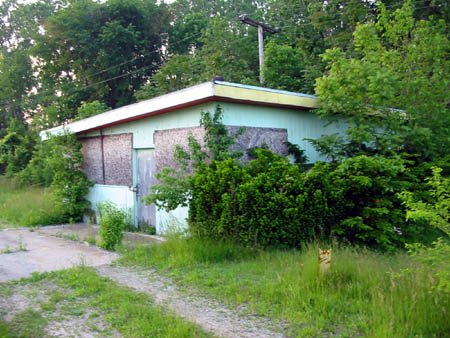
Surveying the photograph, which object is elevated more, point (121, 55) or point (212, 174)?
point (121, 55)

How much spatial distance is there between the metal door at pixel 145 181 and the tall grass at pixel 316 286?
2.74 m

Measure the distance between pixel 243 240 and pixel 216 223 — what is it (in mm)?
551

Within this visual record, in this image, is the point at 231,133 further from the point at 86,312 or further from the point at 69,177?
the point at 69,177

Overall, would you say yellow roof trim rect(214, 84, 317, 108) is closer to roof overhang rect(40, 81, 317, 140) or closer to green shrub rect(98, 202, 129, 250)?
roof overhang rect(40, 81, 317, 140)

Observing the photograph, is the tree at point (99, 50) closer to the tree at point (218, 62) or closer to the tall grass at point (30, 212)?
the tree at point (218, 62)

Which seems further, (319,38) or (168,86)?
(168,86)

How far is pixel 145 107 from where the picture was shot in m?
8.80

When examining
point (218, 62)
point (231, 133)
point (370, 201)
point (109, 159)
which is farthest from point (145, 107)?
point (218, 62)

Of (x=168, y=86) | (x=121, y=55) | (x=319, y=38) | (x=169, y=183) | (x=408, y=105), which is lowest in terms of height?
(x=169, y=183)

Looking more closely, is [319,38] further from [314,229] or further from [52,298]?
[52,298]

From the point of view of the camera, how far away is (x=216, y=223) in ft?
22.3

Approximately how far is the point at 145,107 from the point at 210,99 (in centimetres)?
193

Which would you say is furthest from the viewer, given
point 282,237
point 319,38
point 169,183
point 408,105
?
point 319,38

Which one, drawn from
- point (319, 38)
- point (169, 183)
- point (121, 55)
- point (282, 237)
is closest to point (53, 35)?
point (121, 55)
